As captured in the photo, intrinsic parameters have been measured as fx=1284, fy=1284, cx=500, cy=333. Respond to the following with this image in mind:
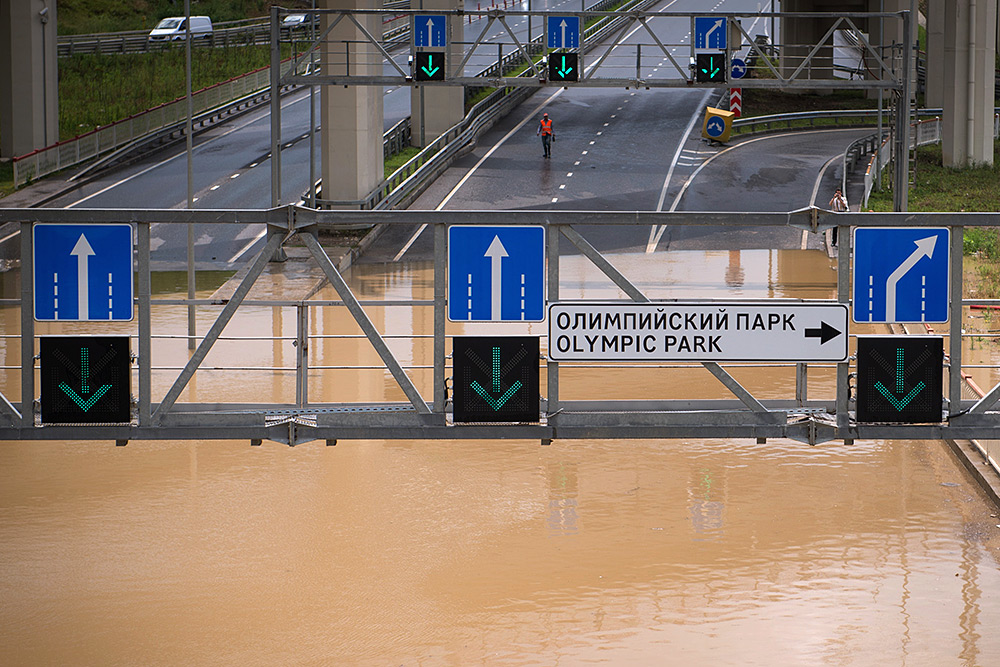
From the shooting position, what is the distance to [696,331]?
863 cm

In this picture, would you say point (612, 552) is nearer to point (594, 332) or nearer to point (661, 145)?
point (594, 332)

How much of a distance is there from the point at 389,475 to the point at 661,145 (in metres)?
37.0

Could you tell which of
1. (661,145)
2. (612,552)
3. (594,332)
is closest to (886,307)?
(594,332)

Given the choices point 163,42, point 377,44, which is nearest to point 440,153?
point 377,44

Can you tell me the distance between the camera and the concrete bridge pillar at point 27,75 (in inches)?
1816

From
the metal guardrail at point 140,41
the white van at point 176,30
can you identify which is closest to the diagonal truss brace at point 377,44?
the metal guardrail at point 140,41

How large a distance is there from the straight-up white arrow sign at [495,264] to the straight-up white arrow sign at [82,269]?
265 centimetres

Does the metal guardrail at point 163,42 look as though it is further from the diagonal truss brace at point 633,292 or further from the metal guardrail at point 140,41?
the diagonal truss brace at point 633,292

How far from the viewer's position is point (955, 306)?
8562mm

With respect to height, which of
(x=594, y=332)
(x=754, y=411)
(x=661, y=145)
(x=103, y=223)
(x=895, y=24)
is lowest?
(x=754, y=411)

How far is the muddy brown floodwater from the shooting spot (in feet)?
35.4

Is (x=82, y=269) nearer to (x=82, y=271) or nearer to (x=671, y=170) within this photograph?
(x=82, y=271)

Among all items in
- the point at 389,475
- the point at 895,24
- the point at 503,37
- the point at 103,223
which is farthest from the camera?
the point at 503,37

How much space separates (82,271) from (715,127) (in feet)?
147
